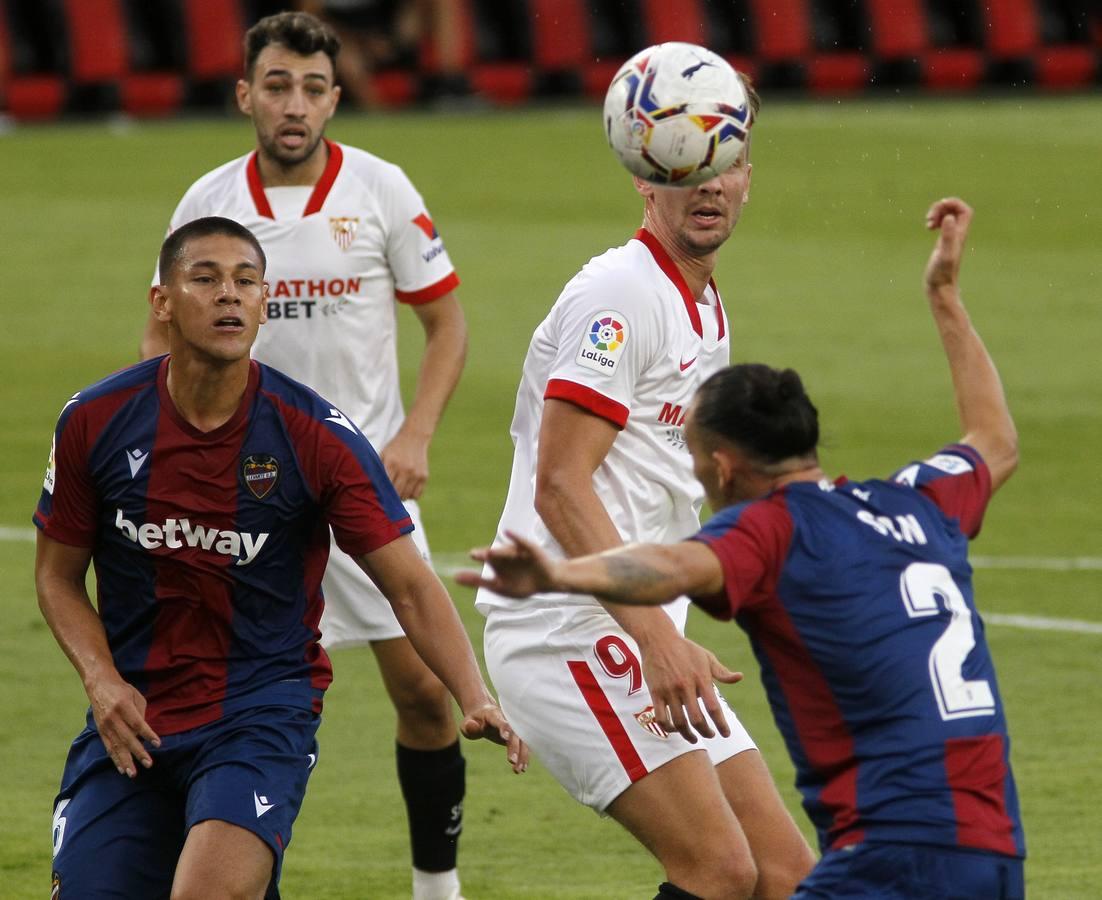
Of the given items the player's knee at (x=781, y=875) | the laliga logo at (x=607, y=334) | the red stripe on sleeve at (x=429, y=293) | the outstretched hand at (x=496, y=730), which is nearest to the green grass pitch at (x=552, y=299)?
the laliga logo at (x=607, y=334)

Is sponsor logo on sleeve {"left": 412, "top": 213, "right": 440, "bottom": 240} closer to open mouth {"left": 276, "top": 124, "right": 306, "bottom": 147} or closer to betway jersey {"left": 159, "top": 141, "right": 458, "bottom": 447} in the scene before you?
betway jersey {"left": 159, "top": 141, "right": 458, "bottom": 447}

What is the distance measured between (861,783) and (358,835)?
140 inches

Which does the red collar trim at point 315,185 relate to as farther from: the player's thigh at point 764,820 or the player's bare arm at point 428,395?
the player's thigh at point 764,820

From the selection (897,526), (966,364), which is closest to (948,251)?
(966,364)

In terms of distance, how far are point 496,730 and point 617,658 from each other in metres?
0.56

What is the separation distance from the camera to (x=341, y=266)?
7691mm

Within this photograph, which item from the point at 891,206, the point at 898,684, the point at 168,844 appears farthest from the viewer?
the point at 891,206

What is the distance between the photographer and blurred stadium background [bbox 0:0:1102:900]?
8.05 m

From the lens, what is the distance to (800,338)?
1719 cm

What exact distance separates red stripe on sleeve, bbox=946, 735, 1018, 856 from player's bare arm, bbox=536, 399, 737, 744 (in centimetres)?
78

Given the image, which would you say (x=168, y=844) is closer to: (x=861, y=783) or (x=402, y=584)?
(x=402, y=584)

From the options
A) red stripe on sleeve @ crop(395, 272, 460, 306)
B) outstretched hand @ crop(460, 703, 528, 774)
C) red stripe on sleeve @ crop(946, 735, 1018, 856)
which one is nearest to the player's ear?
red stripe on sleeve @ crop(395, 272, 460, 306)

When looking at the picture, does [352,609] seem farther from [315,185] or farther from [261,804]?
[261,804]

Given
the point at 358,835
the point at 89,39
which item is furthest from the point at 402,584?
the point at 89,39
